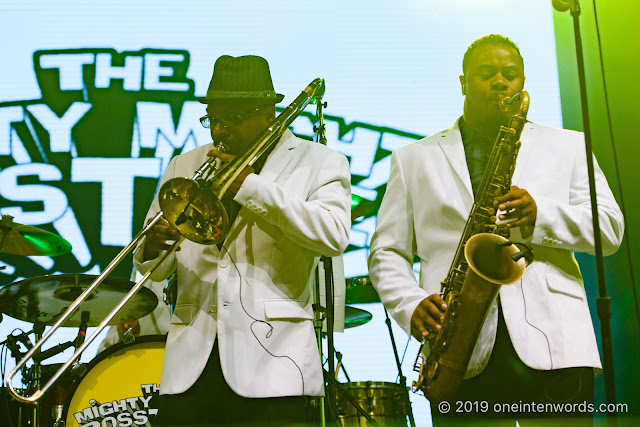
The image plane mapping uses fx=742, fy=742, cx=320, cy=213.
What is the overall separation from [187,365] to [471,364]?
3.24 feet

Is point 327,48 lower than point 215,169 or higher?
higher

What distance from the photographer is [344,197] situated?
289 cm

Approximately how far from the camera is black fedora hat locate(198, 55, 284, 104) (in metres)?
2.86

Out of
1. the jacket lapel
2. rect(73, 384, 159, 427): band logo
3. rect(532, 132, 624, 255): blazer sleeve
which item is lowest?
rect(73, 384, 159, 427): band logo

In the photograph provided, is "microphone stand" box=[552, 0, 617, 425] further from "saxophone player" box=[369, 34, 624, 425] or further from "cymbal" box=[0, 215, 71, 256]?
"cymbal" box=[0, 215, 71, 256]

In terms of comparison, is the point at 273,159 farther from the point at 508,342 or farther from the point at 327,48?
the point at 327,48

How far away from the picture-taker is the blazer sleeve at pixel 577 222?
261 centimetres

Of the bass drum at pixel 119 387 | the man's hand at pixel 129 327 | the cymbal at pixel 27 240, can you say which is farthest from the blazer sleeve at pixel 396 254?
the man's hand at pixel 129 327

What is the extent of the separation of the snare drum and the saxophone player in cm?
173

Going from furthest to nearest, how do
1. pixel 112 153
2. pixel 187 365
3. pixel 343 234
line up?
pixel 112 153 → pixel 343 234 → pixel 187 365

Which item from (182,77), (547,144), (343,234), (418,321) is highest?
(182,77)

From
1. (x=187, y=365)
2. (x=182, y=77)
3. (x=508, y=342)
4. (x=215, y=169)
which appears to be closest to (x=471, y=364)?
(x=508, y=342)

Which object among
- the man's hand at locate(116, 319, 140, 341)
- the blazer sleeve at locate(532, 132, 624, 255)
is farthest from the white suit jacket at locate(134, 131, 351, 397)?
the man's hand at locate(116, 319, 140, 341)

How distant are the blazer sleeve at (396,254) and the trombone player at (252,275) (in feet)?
0.68
